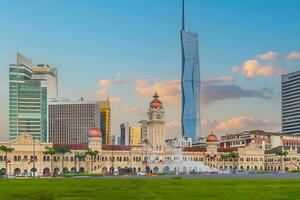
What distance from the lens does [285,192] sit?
235ft

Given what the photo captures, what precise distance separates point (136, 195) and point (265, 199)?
42.9 feet

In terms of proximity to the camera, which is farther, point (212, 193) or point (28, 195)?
point (212, 193)

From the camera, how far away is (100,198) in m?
61.4

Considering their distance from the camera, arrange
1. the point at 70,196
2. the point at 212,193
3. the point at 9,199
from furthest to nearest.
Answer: the point at 212,193 → the point at 70,196 → the point at 9,199

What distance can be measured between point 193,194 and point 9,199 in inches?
762

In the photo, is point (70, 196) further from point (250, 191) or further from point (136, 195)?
point (250, 191)

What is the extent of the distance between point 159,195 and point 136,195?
7.80 ft

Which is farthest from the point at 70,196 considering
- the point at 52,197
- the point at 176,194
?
the point at 176,194

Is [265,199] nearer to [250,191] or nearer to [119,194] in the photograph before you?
[250,191]

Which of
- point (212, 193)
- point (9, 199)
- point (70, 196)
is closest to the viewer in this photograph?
point (9, 199)

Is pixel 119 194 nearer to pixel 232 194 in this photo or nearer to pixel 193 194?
pixel 193 194

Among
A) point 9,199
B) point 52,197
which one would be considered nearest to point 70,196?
point 52,197

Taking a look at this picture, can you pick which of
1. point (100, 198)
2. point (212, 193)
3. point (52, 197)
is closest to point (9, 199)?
point (52, 197)

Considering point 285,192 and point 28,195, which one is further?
point 285,192
